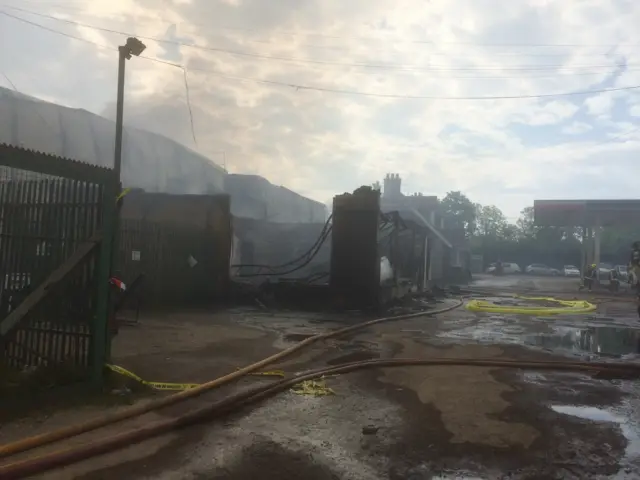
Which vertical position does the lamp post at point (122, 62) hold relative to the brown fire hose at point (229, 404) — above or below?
above

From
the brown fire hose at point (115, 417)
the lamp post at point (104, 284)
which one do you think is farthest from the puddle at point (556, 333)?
the lamp post at point (104, 284)

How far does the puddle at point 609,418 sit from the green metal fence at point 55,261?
4.65 m

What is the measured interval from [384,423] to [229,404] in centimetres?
141

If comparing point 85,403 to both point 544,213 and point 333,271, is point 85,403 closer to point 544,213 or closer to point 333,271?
point 333,271

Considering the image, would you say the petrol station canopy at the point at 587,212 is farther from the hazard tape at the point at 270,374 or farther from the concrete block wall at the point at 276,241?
the hazard tape at the point at 270,374

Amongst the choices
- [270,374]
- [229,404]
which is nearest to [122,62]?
[270,374]

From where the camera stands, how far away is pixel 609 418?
5.15 m

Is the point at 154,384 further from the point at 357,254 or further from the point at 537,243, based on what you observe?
the point at 537,243

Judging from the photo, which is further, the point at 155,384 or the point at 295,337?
the point at 295,337

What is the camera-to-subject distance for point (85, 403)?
16.0 feet

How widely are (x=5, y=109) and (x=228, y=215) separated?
29.3 ft

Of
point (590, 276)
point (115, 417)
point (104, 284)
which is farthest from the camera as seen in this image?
point (590, 276)

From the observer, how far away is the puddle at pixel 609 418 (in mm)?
4477

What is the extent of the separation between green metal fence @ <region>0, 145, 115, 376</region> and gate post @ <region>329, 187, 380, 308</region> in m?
10.1
